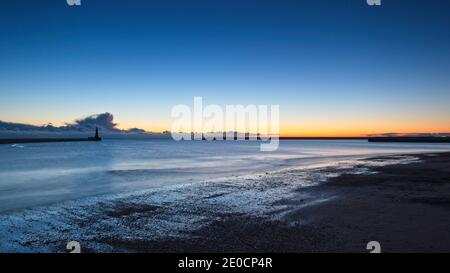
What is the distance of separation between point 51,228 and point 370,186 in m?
11.8

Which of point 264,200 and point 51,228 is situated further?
point 264,200

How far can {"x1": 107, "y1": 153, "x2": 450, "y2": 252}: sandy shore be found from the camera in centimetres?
607

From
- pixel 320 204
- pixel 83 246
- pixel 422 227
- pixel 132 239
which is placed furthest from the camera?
pixel 320 204

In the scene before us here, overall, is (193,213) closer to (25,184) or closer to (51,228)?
(51,228)

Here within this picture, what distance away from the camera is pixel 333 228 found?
7.27 metres

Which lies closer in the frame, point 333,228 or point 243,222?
point 333,228

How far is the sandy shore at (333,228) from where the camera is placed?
19.9 feet

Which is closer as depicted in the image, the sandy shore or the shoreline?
the sandy shore

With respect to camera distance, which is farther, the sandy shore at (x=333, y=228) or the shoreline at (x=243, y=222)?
the shoreline at (x=243, y=222)
